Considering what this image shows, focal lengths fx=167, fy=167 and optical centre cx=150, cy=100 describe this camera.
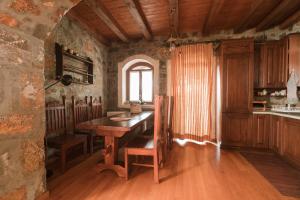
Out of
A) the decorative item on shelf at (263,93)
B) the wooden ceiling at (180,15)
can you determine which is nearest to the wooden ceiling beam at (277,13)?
the wooden ceiling at (180,15)

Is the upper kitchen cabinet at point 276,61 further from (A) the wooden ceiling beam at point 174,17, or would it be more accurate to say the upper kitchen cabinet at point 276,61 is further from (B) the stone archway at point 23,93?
(B) the stone archway at point 23,93

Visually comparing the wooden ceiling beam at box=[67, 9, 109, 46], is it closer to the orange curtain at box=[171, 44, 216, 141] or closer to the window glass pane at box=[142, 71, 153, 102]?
the window glass pane at box=[142, 71, 153, 102]

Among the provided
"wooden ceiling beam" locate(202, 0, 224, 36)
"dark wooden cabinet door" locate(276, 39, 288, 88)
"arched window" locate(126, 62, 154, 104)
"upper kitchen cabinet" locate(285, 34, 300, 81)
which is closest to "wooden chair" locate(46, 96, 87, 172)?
"arched window" locate(126, 62, 154, 104)

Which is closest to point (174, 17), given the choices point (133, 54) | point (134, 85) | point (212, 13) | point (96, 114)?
point (212, 13)

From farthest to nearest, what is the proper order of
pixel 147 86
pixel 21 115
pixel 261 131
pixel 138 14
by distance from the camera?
pixel 147 86 → pixel 261 131 → pixel 138 14 → pixel 21 115

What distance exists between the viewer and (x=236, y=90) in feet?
11.2

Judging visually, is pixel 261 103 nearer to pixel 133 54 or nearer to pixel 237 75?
pixel 237 75

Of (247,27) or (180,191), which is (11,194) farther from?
(247,27)

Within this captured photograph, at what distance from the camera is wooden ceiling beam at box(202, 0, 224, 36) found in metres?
2.79

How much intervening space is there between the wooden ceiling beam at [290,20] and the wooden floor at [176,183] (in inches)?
110

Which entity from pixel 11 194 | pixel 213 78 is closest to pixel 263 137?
pixel 213 78

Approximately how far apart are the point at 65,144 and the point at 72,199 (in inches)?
31.5

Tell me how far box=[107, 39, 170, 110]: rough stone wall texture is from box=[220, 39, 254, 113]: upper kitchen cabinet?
4.78 feet

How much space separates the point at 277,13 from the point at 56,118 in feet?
14.3
